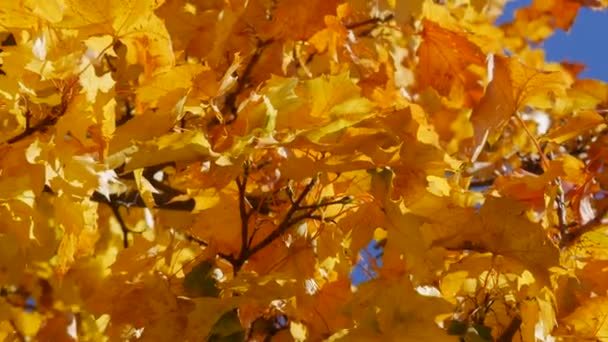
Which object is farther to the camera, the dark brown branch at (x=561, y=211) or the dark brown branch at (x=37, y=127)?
the dark brown branch at (x=561, y=211)

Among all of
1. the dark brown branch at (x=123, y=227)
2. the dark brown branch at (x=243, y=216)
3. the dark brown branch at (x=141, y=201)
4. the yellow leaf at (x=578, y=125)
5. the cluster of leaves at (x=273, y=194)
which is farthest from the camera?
the dark brown branch at (x=123, y=227)

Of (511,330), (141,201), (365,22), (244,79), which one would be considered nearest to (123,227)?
(141,201)

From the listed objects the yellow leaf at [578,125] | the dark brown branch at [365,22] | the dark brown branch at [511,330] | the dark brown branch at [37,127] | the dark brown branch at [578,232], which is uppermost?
the dark brown branch at [37,127]

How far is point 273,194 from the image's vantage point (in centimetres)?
165

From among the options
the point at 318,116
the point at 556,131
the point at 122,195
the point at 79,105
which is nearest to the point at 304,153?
the point at 318,116

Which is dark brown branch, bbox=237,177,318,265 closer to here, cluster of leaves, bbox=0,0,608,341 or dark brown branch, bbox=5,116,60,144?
cluster of leaves, bbox=0,0,608,341

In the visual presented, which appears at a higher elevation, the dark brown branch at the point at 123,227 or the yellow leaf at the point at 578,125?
the yellow leaf at the point at 578,125

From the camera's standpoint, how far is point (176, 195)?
196 cm

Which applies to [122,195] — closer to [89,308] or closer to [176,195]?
[176,195]

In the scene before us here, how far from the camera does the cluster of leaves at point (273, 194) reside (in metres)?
1.37

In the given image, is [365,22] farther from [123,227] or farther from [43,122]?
[43,122]

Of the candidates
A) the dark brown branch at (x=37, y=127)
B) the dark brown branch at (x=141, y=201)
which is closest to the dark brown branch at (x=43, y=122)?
the dark brown branch at (x=37, y=127)

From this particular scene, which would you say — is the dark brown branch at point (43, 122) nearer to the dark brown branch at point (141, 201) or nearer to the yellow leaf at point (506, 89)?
the dark brown branch at point (141, 201)

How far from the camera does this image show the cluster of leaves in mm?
1370
